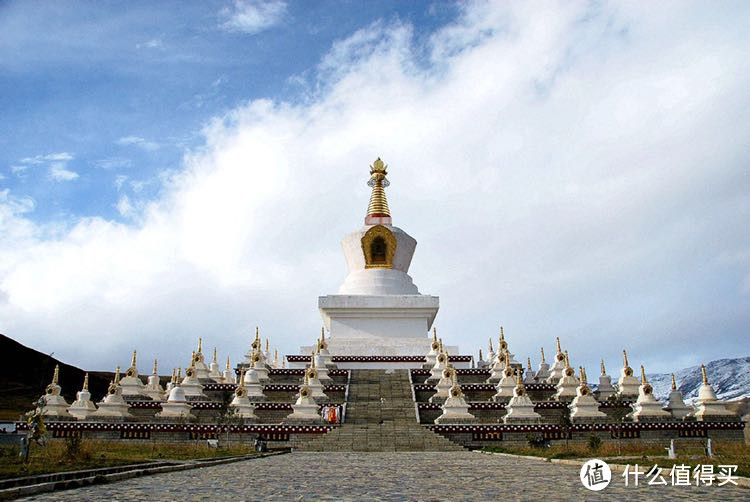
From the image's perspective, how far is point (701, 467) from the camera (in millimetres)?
9297

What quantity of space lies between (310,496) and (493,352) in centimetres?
2566

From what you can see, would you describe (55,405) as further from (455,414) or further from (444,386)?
(444,386)

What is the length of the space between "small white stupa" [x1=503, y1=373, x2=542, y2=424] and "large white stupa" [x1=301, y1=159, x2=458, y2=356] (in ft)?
32.1

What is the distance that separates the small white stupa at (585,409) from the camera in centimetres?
2031

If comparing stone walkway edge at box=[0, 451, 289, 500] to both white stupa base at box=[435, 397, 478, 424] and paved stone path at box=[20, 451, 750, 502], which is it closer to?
paved stone path at box=[20, 451, 750, 502]

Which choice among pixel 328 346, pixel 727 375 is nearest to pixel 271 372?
pixel 328 346

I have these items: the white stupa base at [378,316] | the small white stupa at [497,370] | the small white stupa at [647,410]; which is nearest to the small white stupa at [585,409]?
the small white stupa at [647,410]

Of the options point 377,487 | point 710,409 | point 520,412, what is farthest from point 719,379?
point 377,487

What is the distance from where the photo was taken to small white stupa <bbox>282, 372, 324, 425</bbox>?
19.9 meters

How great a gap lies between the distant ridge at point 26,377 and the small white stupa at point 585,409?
3368 cm

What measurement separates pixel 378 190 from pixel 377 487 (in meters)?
31.8

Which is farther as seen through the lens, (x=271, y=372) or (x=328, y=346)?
(x=328, y=346)

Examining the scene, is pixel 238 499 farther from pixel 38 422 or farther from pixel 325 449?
pixel 325 449

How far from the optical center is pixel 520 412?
20422 millimetres
